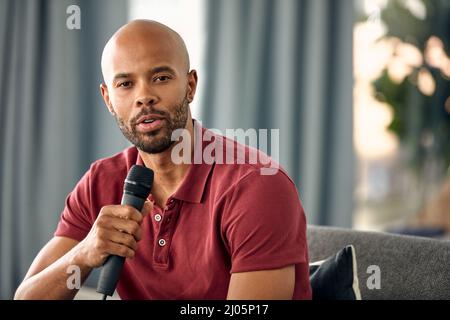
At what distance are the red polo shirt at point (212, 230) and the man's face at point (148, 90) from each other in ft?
0.42

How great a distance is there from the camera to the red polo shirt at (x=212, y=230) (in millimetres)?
1290

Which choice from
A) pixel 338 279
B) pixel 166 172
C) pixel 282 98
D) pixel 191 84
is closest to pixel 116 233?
pixel 166 172

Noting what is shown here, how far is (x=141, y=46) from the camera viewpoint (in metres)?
1.40

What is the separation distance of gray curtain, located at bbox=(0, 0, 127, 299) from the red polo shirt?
4.05 ft

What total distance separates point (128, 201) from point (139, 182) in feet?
0.14

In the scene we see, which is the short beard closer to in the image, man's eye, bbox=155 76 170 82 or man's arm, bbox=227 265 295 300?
man's eye, bbox=155 76 170 82

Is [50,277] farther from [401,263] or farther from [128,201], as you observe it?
[401,263]

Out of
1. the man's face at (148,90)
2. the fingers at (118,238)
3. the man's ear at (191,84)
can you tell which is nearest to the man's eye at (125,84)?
the man's face at (148,90)

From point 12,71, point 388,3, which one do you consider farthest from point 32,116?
point 388,3

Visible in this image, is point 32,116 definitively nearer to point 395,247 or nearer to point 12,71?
point 12,71
